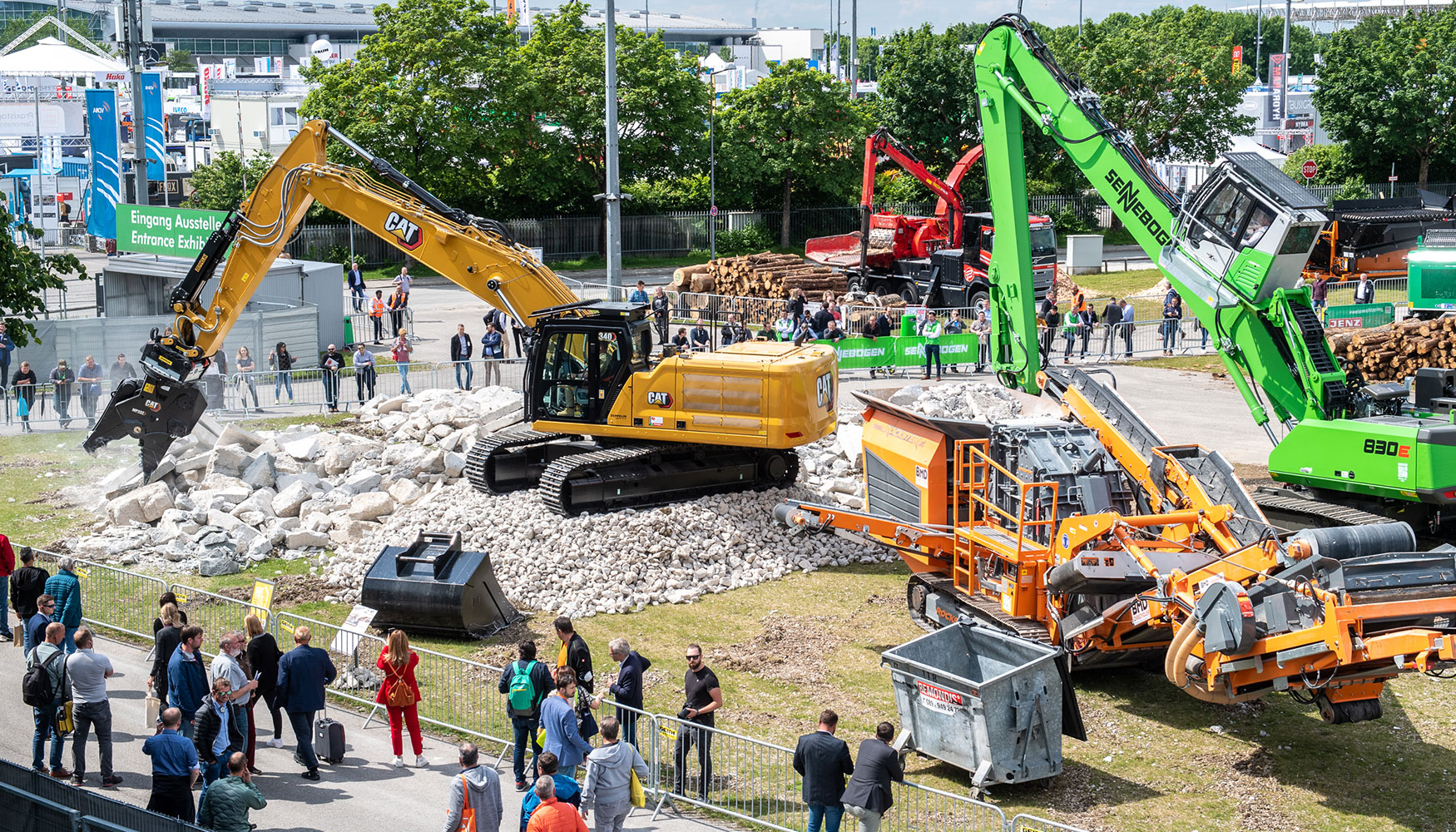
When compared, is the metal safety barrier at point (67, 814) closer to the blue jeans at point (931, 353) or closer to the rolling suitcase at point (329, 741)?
the rolling suitcase at point (329, 741)

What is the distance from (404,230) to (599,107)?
33512mm

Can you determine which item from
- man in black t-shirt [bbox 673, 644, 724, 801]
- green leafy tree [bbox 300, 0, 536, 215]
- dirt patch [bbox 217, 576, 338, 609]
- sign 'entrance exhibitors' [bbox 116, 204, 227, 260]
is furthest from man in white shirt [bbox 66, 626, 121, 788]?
green leafy tree [bbox 300, 0, 536, 215]

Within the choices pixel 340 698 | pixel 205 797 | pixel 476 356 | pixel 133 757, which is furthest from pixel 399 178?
pixel 476 356

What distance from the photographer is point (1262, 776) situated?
12172 mm

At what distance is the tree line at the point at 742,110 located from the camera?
161ft

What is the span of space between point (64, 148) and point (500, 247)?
200ft

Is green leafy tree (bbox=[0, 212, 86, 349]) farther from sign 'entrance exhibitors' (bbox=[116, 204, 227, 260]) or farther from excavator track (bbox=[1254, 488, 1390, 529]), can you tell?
excavator track (bbox=[1254, 488, 1390, 529])

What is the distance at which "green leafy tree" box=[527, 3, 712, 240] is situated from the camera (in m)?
52.0

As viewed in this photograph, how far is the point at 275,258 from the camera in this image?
65.3 ft

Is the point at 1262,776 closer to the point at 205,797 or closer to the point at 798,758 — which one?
the point at 798,758

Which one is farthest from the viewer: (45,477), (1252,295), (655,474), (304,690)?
(45,477)

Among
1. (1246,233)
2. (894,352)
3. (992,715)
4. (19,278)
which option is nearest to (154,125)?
(19,278)

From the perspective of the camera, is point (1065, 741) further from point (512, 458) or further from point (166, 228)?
point (166, 228)

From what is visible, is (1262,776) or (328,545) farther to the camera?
(328,545)
